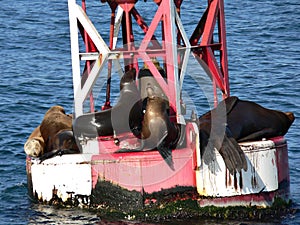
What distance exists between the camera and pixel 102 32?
26.3m

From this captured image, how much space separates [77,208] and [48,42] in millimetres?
14338

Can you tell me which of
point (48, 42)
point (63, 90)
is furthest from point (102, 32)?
point (63, 90)

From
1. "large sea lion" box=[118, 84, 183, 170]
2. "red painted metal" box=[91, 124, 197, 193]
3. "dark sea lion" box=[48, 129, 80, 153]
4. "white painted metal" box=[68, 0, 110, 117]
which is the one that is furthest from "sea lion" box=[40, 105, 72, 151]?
"large sea lion" box=[118, 84, 183, 170]

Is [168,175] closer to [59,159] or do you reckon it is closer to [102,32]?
[59,159]

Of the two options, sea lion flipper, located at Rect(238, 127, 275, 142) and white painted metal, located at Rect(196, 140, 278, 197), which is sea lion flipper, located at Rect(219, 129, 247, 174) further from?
sea lion flipper, located at Rect(238, 127, 275, 142)

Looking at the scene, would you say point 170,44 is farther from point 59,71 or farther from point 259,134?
point 59,71

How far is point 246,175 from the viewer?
11.4m

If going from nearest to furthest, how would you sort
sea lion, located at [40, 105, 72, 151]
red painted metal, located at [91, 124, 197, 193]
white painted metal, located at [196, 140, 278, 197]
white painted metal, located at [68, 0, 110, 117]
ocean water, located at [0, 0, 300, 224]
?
red painted metal, located at [91, 124, 197, 193] → white painted metal, located at [196, 140, 278, 197] → white painted metal, located at [68, 0, 110, 117] → sea lion, located at [40, 105, 72, 151] → ocean water, located at [0, 0, 300, 224]

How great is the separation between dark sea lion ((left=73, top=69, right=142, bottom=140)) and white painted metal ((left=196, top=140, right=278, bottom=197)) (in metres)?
1.23

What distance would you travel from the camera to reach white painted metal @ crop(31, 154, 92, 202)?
37.6ft

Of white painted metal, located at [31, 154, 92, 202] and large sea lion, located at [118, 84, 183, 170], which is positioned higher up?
large sea lion, located at [118, 84, 183, 170]

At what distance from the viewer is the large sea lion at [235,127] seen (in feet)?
37.1

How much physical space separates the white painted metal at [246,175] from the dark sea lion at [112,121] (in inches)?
48.4

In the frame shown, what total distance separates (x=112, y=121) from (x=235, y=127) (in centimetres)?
157
